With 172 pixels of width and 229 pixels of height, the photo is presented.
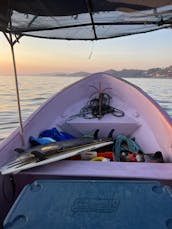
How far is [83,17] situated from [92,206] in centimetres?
237

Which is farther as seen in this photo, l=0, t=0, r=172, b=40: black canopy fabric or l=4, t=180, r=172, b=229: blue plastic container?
l=0, t=0, r=172, b=40: black canopy fabric

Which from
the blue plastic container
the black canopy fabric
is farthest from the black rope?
the blue plastic container

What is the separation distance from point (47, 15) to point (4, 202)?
1964 millimetres

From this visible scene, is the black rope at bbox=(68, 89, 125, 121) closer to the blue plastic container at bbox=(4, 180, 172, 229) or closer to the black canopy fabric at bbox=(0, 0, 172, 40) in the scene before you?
the black canopy fabric at bbox=(0, 0, 172, 40)

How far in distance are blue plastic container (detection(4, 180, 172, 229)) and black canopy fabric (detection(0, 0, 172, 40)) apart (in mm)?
1651

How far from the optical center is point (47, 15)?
2834mm

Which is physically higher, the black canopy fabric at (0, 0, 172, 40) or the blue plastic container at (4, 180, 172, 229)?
the black canopy fabric at (0, 0, 172, 40)

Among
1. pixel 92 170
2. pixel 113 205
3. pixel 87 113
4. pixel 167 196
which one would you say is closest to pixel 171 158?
pixel 92 170

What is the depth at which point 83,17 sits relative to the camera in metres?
3.05

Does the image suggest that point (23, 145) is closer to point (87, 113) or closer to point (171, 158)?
point (171, 158)

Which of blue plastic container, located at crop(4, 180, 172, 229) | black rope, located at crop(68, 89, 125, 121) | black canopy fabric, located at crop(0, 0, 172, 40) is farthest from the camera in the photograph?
black rope, located at crop(68, 89, 125, 121)

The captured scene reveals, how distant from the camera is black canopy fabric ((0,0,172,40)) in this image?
2451mm

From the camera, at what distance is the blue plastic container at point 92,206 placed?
3.87 feet

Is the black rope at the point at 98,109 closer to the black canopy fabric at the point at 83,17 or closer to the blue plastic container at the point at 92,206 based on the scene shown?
the black canopy fabric at the point at 83,17
